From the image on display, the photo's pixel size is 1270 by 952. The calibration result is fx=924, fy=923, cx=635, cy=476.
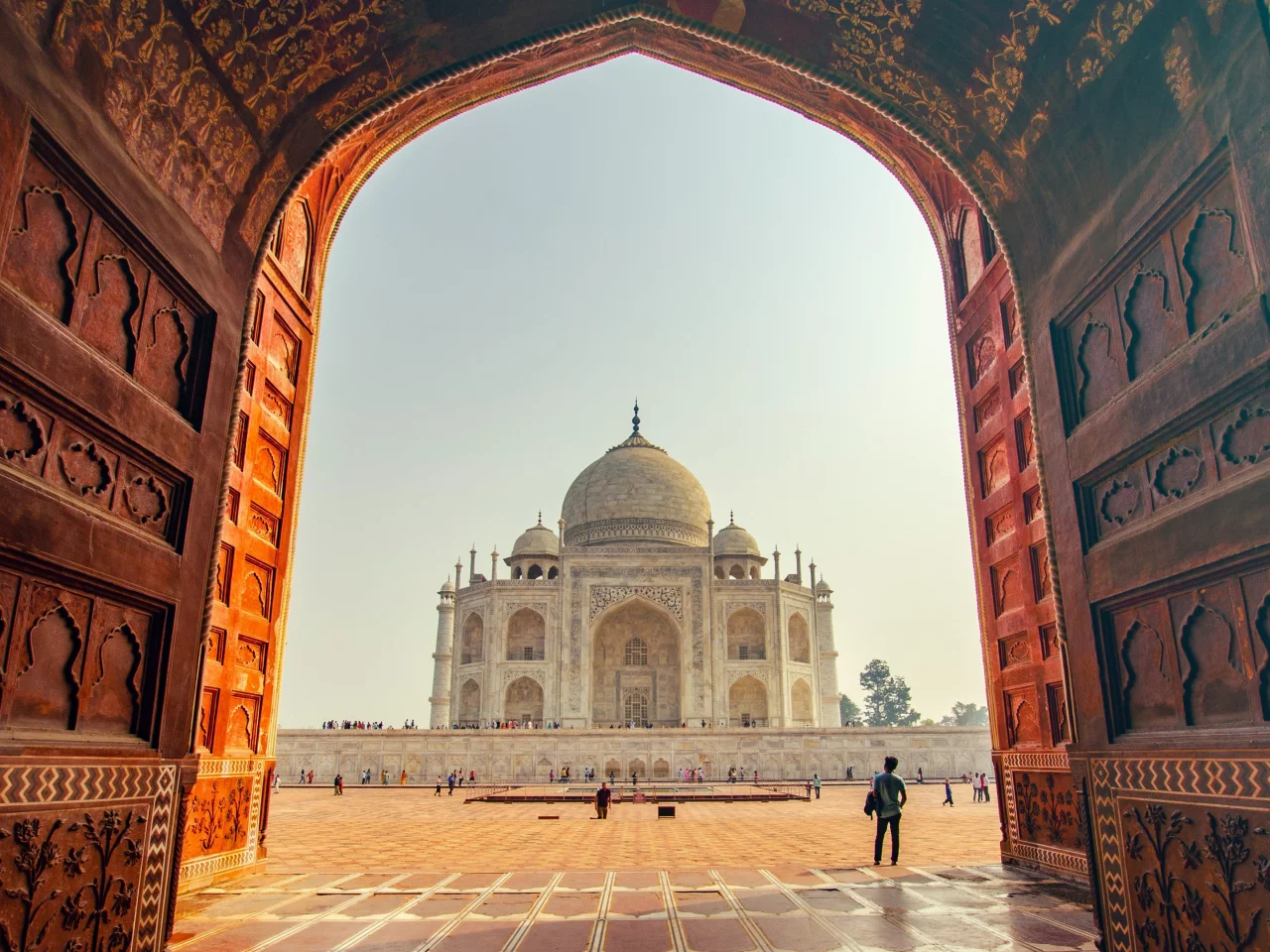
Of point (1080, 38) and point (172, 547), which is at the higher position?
point (1080, 38)

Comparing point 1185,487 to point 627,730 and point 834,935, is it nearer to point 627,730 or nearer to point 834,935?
point 834,935

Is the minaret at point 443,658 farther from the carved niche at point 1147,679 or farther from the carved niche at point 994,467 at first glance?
the carved niche at point 1147,679


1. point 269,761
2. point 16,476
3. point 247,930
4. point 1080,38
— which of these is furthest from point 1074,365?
point 269,761

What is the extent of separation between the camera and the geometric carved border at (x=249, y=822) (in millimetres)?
7286

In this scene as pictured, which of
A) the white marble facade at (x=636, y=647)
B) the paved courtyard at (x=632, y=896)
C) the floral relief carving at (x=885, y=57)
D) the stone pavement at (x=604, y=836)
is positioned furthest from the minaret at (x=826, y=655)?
the floral relief carving at (x=885, y=57)

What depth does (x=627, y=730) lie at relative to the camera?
3011 cm

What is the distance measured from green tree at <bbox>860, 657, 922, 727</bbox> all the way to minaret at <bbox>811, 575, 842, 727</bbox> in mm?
35893

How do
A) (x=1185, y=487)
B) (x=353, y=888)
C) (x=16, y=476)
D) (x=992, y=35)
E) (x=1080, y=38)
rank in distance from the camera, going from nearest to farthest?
(x=16, y=476) < (x=1185, y=487) < (x=1080, y=38) < (x=992, y=35) < (x=353, y=888)

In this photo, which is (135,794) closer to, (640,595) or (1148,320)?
(1148,320)

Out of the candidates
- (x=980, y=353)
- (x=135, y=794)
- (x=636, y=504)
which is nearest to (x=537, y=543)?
(x=636, y=504)

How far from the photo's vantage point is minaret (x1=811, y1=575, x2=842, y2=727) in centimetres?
4153

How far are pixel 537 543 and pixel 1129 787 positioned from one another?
39.8 meters

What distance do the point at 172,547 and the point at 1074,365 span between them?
195 inches

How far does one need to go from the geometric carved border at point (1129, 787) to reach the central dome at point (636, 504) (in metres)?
37.8
